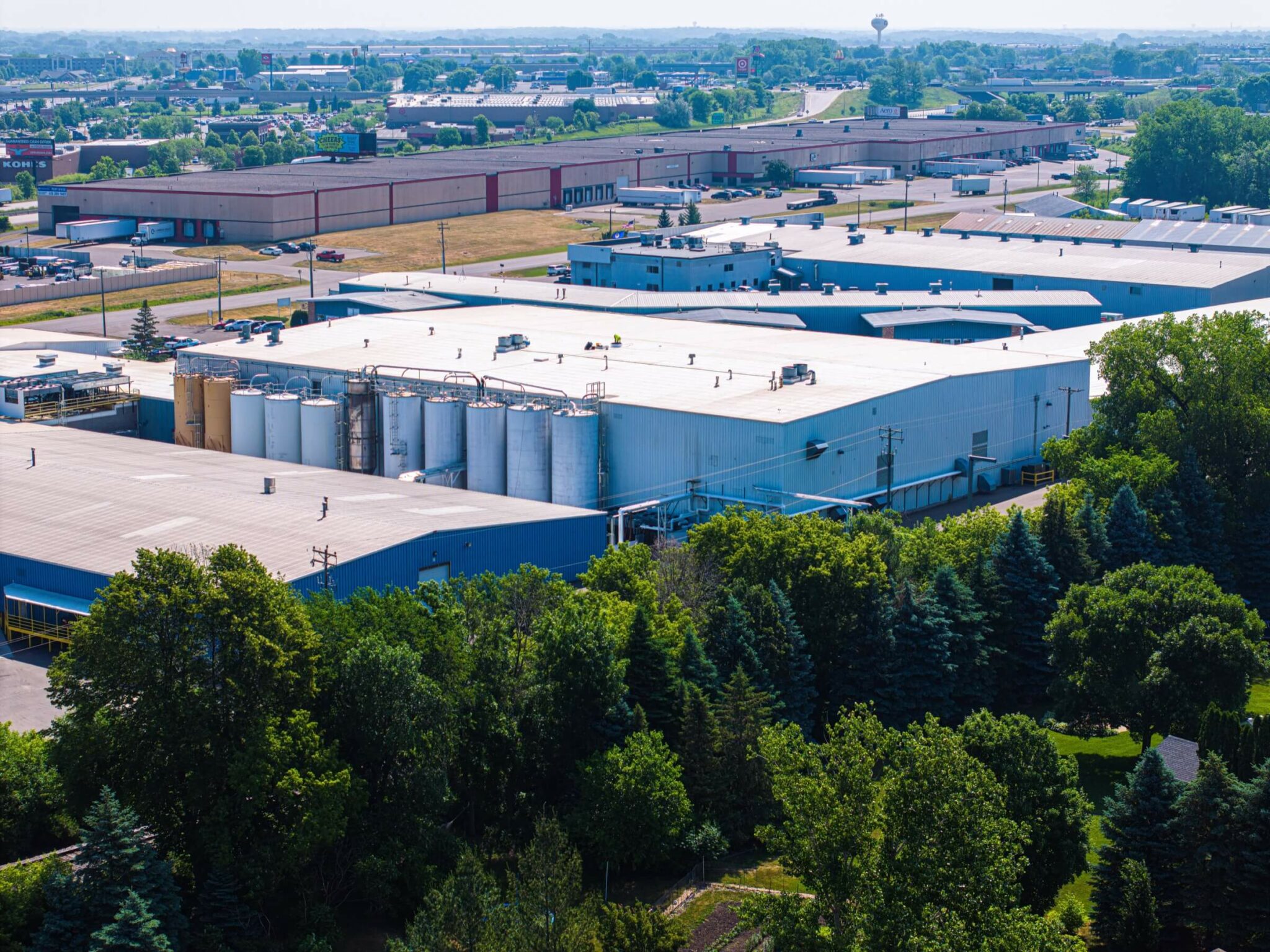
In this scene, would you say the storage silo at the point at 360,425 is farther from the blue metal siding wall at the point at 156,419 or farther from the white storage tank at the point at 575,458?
the blue metal siding wall at the point at 156,419

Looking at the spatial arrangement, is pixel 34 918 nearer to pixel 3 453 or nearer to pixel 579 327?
pixel 3 453

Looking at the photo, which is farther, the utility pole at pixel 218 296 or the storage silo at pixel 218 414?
the utility pole at pixel 218 296

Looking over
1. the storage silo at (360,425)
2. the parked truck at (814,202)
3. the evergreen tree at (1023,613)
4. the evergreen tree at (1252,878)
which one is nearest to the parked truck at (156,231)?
the parked truck at (814,202)

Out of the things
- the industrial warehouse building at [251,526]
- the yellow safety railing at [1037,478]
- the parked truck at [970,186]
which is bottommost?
the yellow safety railing at [1037,478]

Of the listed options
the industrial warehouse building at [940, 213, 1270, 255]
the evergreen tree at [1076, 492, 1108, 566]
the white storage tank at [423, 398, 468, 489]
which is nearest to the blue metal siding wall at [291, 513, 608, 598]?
the white storage tank at [423, 398, 468, 489]

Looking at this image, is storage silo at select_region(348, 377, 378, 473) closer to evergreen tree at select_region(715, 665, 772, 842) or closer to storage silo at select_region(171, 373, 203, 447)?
storage silo at select_region(171, 373, 203, 447)
